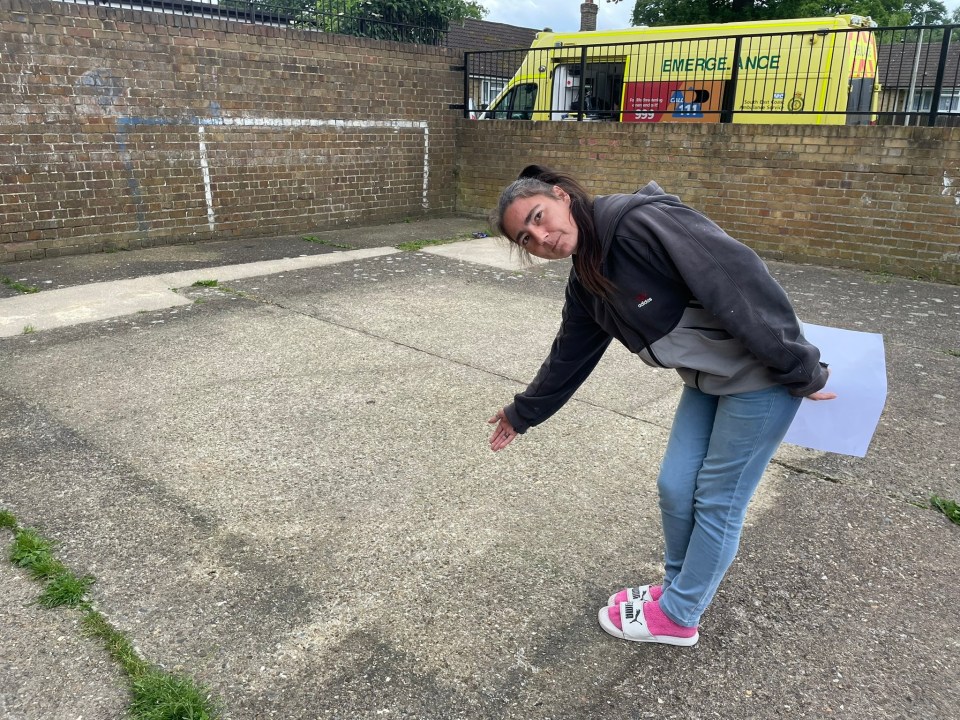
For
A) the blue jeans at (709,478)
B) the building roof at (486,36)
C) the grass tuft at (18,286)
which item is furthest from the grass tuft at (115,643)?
the building roof at (486,36)

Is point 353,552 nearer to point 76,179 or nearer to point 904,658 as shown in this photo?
point 904,658

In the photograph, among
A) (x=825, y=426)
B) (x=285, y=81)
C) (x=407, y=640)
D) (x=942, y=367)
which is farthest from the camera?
(x=285, y=81)

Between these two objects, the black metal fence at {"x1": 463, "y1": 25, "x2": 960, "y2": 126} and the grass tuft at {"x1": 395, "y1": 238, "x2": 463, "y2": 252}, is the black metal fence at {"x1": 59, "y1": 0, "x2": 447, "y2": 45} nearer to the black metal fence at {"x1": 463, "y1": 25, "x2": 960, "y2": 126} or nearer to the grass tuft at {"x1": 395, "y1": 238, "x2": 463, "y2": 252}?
the black metal fence at {"x1": 463, "y1": 25, "x2": 960, "y2": 126}

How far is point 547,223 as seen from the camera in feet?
6.34

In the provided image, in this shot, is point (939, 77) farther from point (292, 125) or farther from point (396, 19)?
point (396, 19)

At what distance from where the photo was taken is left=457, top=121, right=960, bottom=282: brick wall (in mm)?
7754

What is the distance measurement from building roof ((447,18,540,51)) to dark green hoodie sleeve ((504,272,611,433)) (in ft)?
99.0

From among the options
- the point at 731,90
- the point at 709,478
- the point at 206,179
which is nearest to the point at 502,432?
the point at 709,478

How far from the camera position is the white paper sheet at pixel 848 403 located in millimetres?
2113

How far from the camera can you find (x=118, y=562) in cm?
271

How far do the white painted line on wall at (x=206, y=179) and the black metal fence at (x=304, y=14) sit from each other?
53.2 inches

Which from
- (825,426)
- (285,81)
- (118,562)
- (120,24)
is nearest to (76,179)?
(120,24)

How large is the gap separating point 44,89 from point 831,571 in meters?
8.38

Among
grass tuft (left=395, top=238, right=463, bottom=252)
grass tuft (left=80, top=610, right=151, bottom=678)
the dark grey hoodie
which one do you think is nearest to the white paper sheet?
the dark grey hoodie
